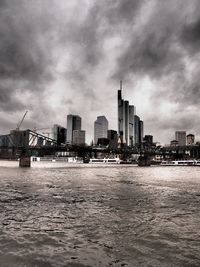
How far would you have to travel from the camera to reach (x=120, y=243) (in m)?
13.9

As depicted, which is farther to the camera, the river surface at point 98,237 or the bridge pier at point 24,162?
the bridge pier at point 24,162

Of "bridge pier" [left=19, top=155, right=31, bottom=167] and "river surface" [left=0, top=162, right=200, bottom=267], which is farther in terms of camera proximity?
"bridge pier" [left=19, top=155, right=31, bottom=167]

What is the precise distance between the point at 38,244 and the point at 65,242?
50.8 inches

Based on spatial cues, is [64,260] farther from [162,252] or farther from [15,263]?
[162,252]

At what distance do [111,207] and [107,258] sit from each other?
44.9ft

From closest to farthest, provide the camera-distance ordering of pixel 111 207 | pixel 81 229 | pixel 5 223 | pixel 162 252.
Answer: pixel 162 252
pixel 81 229
pixel 5 223
pixel 111 207

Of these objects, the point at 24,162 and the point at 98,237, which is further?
the point at 24,162

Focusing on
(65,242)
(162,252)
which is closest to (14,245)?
(65,242)

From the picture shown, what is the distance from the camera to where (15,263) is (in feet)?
36.2

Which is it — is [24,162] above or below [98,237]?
above

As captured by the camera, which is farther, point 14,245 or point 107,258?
point 14,245

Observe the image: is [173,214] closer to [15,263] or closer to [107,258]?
[107,258]

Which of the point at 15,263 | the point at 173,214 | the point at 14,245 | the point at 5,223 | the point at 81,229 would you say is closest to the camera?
the point at 15,263

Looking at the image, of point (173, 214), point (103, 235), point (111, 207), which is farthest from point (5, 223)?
point (173, 214)
